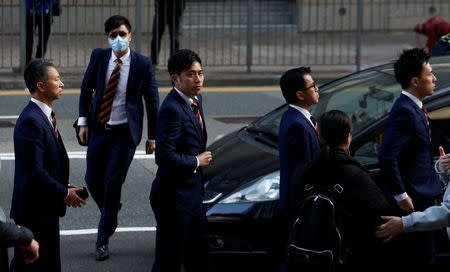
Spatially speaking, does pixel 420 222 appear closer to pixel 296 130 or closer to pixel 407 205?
pixel 407 205

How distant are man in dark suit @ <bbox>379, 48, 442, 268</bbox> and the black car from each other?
654 mm

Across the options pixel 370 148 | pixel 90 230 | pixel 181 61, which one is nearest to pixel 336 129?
pixel 181 61

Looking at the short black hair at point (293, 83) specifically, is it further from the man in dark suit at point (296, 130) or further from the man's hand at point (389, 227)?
the man's hand at point (389, 227)

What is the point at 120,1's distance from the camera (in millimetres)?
16922

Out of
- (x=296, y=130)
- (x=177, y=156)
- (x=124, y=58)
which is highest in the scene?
(x=124, y=58)

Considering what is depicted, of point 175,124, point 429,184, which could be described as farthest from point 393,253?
point 175,124

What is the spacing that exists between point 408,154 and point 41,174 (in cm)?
205

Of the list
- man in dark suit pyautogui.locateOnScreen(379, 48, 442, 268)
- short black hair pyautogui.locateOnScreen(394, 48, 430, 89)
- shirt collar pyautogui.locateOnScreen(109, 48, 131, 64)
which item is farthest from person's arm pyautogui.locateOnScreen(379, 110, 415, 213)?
shirt collar pyautogui.locateOnScreen(109, 48, 131, 64)

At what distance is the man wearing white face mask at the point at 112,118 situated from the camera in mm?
7199

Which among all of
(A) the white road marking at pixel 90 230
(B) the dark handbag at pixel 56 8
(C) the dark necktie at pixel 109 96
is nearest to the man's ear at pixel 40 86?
(C) the dark necktie at pixel 109 96

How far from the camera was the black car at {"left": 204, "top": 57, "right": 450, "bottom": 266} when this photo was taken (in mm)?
6328

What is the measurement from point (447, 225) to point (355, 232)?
1.53ft

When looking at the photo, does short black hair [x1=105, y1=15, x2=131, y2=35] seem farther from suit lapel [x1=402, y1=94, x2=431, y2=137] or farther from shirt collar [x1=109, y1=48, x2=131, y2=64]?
suit lapel [x1=402, y1=94, x2=431, y2=137]

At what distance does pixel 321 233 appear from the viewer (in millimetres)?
4797
